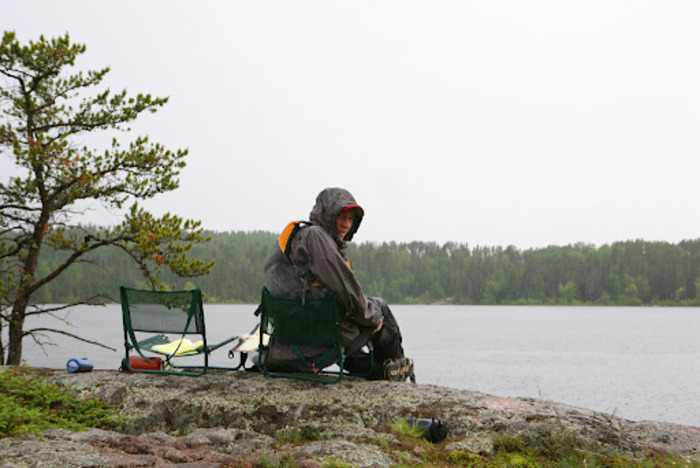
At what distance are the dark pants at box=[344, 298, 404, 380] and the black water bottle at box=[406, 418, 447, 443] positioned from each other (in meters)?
1.25

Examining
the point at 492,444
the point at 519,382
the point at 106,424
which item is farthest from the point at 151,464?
the point at 519,382

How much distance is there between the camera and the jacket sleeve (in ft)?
15.7

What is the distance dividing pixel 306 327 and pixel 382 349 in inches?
30.1

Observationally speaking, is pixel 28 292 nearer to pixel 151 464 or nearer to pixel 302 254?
pixel 302 254

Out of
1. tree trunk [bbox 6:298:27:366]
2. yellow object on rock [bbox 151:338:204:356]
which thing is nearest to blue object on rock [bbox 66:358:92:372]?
yellow object on rock [bbox 151:338:204:356]

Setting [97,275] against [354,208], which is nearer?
[354,208]

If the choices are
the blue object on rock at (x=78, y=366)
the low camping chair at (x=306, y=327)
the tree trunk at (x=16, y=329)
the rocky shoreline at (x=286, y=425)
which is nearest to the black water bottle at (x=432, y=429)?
the rocky shoreline at (x=286, y=425)

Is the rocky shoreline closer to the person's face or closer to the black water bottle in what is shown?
the black water bottle

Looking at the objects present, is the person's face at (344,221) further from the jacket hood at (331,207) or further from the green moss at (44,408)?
the green moss at (44,408)

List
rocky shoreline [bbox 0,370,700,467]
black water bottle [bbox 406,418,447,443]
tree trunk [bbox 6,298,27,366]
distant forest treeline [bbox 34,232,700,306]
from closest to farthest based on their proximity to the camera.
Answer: rocky shoreline [bbox 0,370,700,467], black water bottle [bbox 406,418,447,443], tree trunk [bbox 6,298,27,366], distant forest treeline [bbox 34,232,700,306]

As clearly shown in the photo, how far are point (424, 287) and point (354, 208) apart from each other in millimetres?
143256

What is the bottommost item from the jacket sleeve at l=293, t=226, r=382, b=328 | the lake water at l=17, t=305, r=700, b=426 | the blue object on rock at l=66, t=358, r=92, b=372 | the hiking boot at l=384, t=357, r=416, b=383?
the lake water at l=17, t=305, r=700, b=426

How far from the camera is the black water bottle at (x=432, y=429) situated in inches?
154

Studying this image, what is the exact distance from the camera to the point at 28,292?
399 inches
